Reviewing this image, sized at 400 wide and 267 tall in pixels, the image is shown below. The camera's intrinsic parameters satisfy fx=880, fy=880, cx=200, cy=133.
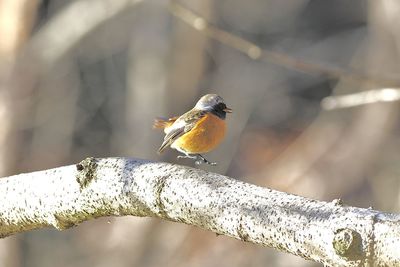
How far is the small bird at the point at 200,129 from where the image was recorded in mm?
4066

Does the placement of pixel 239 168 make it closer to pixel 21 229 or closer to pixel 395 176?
pixel 395 176

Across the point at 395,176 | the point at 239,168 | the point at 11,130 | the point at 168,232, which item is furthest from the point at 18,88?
the point at 395,176

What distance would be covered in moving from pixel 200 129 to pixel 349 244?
2082 millimetres

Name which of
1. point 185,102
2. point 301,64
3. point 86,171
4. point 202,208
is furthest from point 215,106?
point 185,102

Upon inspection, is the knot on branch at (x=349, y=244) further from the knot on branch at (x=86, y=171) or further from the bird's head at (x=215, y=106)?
the bird's head at (x=215, y=106)

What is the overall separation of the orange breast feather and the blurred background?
5.42 m

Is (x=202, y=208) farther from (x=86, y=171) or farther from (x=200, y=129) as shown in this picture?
(x=200, y=129)

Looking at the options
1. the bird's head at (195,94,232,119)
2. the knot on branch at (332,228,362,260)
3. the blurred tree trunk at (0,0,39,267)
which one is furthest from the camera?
the blurred tree trunk at (0,0,39,267)

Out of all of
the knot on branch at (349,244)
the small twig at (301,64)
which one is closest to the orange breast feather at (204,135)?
the small twig at (301,64)

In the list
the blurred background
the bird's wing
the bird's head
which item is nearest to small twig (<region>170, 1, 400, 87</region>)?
the bird's head

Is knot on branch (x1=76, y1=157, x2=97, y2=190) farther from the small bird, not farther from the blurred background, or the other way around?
the blurred background

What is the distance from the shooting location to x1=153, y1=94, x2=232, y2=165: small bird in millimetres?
4066

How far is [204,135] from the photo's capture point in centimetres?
406

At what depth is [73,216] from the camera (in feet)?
9.05
